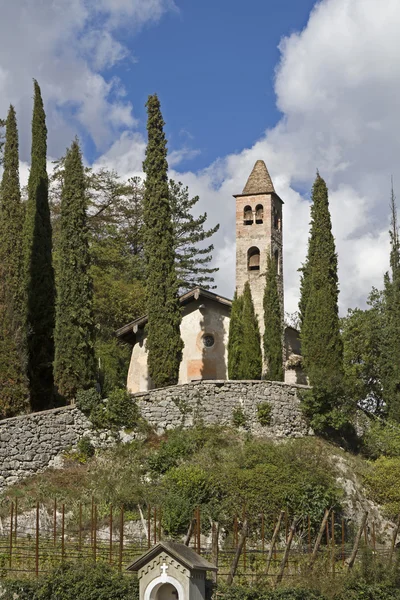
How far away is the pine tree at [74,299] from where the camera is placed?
34000mm

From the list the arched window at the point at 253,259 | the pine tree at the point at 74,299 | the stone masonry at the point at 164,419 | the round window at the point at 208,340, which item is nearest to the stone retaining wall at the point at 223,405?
the stone masonry at the point at 164,419

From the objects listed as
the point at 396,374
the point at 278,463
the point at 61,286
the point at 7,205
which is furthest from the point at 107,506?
the point at 396,374

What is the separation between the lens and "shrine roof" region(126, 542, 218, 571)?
1984cm

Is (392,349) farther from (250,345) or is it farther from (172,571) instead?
(172,571)

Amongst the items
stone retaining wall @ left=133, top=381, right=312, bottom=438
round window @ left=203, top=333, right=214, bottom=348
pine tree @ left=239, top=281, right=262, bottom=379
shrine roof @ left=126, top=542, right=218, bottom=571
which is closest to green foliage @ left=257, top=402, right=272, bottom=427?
stone retaining wall @ left=133, top=381, right=312, bottom=438

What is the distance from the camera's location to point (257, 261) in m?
43.5

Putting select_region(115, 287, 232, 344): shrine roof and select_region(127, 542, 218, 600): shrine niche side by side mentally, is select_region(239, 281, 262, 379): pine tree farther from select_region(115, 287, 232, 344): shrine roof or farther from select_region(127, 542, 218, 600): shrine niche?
select_region(127, 542, 218, 600): shrine niche

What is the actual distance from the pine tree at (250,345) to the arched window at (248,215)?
3972 millimetres

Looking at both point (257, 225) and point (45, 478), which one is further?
point (257, 225)

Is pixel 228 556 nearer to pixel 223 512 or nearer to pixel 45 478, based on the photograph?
pixel 223 512

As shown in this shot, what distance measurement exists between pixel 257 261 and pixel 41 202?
10302mm

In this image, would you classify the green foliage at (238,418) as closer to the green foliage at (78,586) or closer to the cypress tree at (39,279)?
the cypress tree at (39,279)

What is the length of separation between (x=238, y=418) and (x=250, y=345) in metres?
5.46

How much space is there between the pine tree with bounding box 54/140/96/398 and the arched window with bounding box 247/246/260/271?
9.87 m
